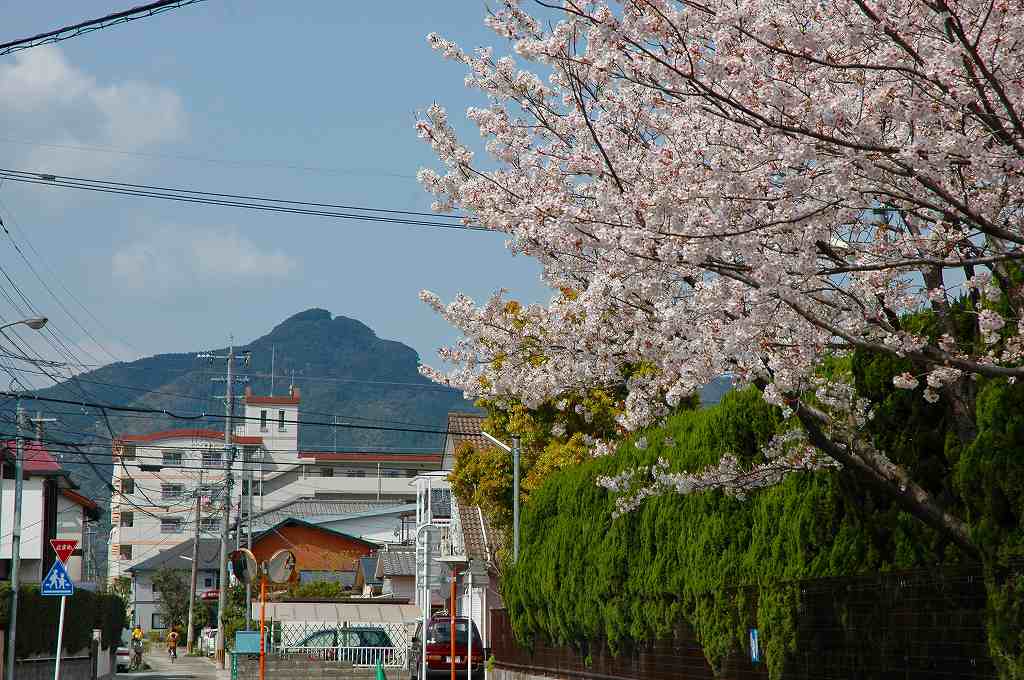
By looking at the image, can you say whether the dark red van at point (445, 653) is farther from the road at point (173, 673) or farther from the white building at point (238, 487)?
the white building at point (238, 487)

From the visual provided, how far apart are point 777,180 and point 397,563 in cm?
5540

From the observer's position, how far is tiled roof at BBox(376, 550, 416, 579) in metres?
59.5

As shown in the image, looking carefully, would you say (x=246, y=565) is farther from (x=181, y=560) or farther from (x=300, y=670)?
(x=181, y=560)

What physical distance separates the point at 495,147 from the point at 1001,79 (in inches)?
188

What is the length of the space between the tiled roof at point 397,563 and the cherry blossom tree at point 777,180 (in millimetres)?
48195

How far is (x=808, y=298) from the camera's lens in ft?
30.1

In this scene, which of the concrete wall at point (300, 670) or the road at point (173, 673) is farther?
the road at point (173, 673)

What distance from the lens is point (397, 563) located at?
62.6 meters

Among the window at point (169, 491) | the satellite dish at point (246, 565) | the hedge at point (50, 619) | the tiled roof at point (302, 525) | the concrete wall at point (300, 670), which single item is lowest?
the concrete wall at point (300, 670)

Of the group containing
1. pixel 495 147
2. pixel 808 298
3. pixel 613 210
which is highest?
pixel 495 147

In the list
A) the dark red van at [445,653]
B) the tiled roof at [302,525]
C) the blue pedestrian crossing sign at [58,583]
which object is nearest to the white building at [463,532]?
the dark red van at [445,653]

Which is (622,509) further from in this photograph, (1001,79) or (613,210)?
(1001,79)

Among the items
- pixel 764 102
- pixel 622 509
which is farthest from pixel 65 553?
pixel 764 102

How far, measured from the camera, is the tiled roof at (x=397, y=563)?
59500 millimetres
